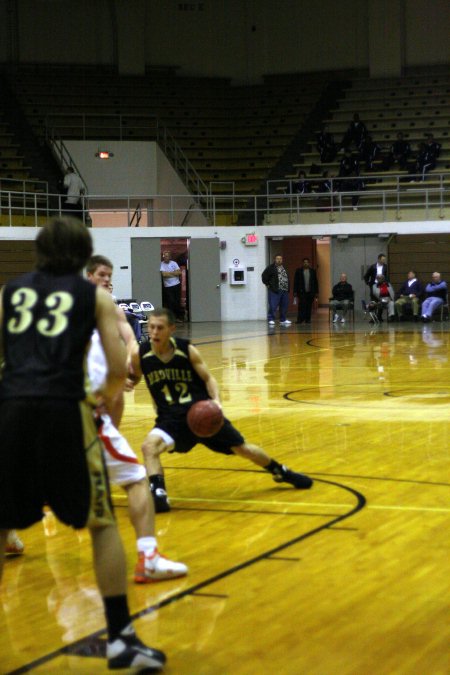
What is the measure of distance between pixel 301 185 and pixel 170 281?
540 centimetres

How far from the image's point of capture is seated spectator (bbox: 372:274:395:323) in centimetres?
2567

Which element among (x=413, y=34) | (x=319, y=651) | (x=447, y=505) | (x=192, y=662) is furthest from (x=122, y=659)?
(x=413, y=34)

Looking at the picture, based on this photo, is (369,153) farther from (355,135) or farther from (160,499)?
(160,499)

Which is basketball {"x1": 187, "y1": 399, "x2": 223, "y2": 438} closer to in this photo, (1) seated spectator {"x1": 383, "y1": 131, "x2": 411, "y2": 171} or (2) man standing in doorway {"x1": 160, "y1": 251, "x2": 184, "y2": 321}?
(2) man standing in doorway {"x1": 160, "y1": 251, "x2": 184, "y2": 321}

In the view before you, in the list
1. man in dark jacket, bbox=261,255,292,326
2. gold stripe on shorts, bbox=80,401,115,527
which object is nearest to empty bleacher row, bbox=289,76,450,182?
man in dark jacket, bbox=261,255,292,326

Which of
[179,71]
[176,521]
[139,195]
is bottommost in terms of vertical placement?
[176,521]

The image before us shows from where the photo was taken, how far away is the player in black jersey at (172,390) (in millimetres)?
6582

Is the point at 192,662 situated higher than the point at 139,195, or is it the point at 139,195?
the point at 139,195

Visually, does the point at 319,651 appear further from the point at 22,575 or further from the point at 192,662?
the point at 22,575

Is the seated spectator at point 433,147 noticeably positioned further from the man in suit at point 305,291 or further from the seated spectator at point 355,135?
the man in suit at point 305,291

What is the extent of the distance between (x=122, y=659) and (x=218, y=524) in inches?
95.7

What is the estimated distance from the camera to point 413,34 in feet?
110

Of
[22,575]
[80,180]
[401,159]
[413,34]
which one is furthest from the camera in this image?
[413,34]

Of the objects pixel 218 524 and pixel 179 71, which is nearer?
pixel 218 524
